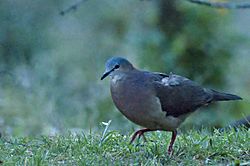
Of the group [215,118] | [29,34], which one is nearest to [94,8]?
[29,34]

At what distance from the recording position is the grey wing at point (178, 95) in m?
7.70

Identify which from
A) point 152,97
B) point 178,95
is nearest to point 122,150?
point 152,97

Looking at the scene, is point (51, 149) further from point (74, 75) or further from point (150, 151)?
point (74, 75)

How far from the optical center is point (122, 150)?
7637mm

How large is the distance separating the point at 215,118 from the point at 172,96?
5.88 metres

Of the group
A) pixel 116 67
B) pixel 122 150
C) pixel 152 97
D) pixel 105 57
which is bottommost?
pixel 122 150

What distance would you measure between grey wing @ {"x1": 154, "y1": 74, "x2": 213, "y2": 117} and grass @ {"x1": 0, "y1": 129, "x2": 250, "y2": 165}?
12.9 inches

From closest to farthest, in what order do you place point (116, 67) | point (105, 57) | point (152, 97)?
point (152, 97) < point (116, 67) < point (105, 57)

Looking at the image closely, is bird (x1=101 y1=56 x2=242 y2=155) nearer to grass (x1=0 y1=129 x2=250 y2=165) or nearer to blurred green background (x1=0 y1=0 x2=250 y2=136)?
grass (x1=0 y1=129 x2=250 y2=165)

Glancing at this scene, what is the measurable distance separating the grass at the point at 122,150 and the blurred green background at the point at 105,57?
3.16m

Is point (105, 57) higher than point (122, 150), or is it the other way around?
point (105, 57)

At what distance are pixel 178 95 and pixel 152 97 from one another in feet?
1.27

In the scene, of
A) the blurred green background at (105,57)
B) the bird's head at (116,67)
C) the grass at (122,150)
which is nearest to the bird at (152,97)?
the bird's head at (116,67)

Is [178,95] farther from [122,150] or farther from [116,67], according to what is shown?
[122,150]
